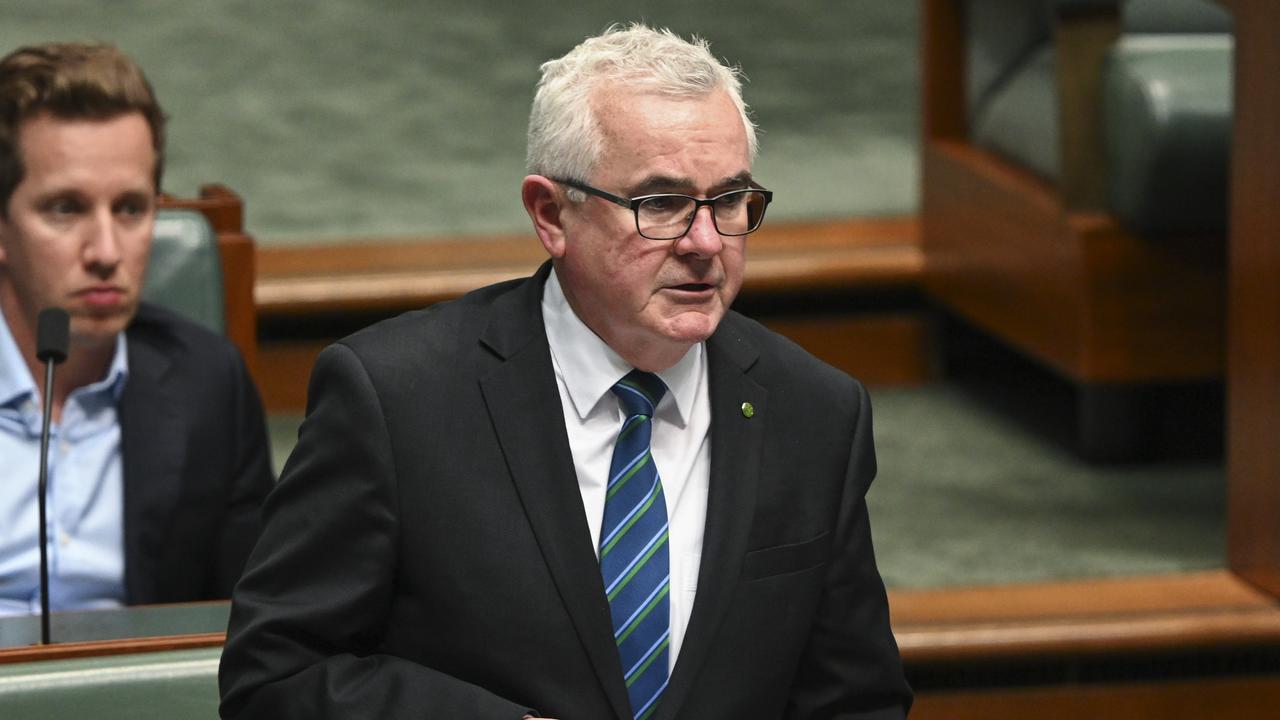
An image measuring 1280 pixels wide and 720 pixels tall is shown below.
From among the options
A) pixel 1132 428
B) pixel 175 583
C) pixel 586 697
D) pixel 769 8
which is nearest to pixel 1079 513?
pixel 1132 428

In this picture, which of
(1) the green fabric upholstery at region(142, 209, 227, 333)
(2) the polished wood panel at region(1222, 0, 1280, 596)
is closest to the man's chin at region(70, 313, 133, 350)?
(1) the green fabric upholstery at region(142, 209, 227, 333)

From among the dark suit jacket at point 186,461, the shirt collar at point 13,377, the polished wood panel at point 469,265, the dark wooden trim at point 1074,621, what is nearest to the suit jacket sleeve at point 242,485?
the dark suit jacket at point 186,461

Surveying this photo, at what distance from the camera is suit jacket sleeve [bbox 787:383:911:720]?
0.74 metres

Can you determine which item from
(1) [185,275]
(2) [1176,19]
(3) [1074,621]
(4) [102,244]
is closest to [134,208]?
(4) [102,244]

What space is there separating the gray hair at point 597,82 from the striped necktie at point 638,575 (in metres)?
0.11

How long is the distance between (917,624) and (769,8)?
167 centimetres

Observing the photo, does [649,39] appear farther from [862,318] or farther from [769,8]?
[769,8]

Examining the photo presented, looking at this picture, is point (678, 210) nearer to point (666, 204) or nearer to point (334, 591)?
point (666, 204)

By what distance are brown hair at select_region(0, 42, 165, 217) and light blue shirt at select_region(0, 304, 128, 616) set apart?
0.28ft

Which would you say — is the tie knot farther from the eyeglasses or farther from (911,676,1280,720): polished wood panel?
(911,676,1280,720): polished wood panel

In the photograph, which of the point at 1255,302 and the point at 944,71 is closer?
the point at 1255,302

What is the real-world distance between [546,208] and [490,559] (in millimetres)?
128

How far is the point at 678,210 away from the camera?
691 mm

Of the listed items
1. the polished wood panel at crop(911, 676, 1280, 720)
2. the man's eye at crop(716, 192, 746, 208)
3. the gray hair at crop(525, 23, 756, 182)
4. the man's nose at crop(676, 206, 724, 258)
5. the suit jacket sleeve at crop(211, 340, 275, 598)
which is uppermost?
the gray hair at crop(525, 23, 756, 182)
